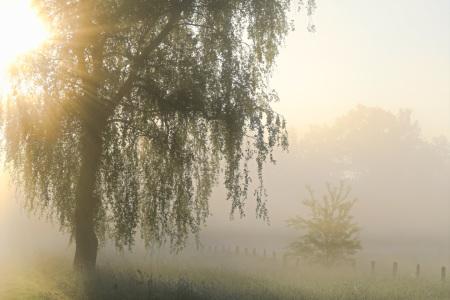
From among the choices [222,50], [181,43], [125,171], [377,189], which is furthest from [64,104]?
[377,189]

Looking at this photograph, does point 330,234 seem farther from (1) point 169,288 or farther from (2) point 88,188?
(2) point 88,188

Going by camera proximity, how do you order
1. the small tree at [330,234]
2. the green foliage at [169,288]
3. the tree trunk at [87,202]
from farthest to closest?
the small tree at [330,234]
the tree trunk at [87,202]
the green foliage at [169,288]

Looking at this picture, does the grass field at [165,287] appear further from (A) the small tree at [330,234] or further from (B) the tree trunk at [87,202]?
(A) the small tree at [330,234]

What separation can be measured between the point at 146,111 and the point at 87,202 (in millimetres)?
3217

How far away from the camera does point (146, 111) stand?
44.9 feet

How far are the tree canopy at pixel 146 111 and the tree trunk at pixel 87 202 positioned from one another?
0.05 metres

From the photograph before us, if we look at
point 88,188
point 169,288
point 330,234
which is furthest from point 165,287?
point 330,234

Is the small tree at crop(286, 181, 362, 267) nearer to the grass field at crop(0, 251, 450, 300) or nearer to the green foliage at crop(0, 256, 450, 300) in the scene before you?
the grass field at crop(0, 251, 450, 300)

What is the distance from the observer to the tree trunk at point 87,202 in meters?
13.7

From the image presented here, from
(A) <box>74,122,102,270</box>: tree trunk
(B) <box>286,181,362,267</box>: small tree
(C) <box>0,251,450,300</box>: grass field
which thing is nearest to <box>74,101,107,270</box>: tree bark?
(A) <box>74,122,102,270</box>: tree trunk

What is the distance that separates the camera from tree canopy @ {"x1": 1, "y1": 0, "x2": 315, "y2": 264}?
13.3 m

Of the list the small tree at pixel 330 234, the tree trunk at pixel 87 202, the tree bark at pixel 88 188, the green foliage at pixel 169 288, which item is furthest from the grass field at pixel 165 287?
the small tree at pixel 330 234

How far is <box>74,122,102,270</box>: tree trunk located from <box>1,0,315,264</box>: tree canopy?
0.05m

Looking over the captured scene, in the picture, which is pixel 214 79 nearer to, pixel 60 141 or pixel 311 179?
pixel 60 141
